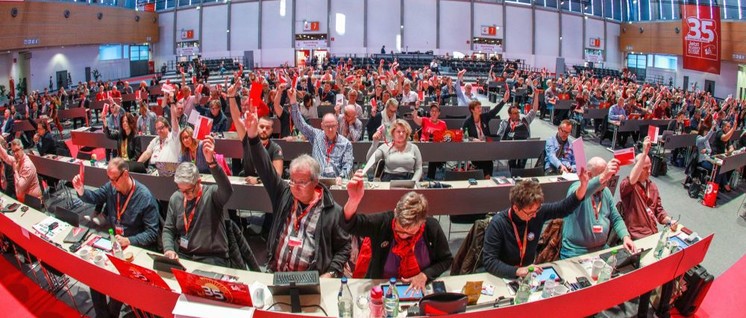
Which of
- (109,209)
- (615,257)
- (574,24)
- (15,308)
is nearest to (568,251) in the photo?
(615,257)

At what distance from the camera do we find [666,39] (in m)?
28.7

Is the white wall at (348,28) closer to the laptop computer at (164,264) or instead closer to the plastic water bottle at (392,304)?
the laptop computer at (164,264)

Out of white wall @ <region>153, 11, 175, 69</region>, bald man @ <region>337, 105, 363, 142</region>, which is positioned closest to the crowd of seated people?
bald man @ <region>337, 105, 363, 142</region>

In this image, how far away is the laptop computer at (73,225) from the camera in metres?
3.76

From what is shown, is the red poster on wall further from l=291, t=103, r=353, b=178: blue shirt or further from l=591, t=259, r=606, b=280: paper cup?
l=591, t=259, r=606, b=280: paper cup

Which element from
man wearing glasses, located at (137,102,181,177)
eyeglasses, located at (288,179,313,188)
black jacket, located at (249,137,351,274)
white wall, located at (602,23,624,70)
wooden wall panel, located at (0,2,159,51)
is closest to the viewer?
eyeglasses, located at (288,179,313,188)

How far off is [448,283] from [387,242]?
49 cm

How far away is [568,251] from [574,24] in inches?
1264

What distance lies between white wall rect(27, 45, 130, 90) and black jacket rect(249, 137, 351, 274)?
23.7 m

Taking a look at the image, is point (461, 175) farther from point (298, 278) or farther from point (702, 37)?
point (702, 37)

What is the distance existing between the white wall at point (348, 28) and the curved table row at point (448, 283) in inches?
1080

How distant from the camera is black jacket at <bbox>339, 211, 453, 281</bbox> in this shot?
10.1ft

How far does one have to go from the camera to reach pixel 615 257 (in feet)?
11.3

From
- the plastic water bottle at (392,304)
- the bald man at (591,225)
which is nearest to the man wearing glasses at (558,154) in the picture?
the bald man at (591,225)
